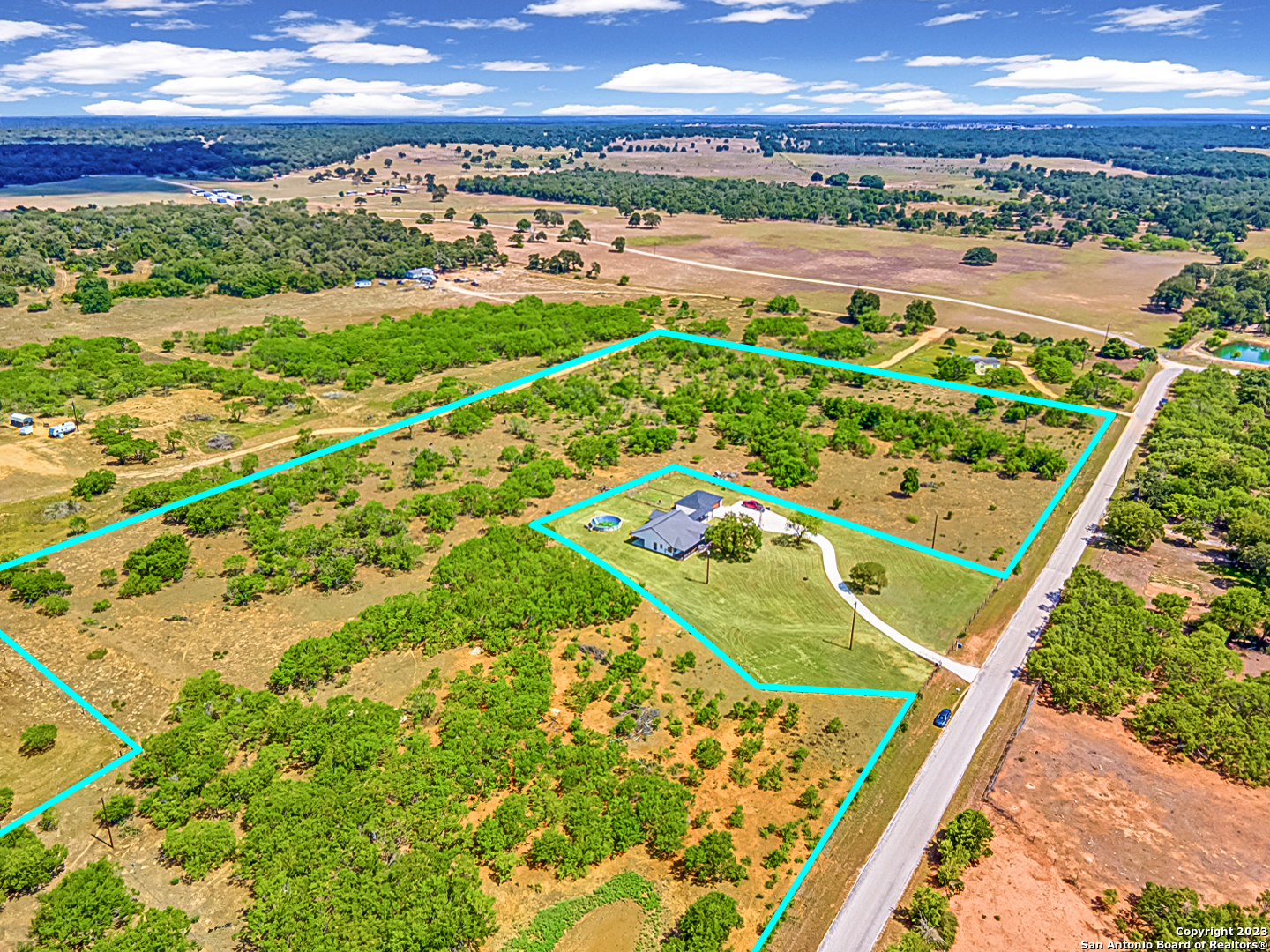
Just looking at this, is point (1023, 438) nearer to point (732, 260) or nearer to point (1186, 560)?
point (1186, 560)

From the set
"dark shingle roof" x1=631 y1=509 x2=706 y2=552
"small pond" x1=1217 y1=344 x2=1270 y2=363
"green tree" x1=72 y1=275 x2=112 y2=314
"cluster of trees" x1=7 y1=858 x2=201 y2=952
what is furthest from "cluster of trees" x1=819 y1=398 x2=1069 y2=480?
"green tree" x1=72 y1=275 x2=112 y2=314

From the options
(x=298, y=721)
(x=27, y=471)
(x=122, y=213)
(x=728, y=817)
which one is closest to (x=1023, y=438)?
(x=728, y=817)

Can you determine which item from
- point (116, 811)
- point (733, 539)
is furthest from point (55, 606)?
point (733, 539)

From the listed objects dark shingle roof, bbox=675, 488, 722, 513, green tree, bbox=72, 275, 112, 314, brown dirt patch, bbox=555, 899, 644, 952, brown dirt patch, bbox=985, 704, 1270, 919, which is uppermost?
green tree, bbox=72, 275, 112, 314

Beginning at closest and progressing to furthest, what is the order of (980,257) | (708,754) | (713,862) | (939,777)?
(713,862), (708,754), (939,777), (980,257)

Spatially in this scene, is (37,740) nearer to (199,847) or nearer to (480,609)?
(199,847)

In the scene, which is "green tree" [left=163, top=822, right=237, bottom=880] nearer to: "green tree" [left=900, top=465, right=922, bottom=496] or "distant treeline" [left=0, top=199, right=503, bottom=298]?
"green tree" [left=900, top=465, right=922, bottom=496]
